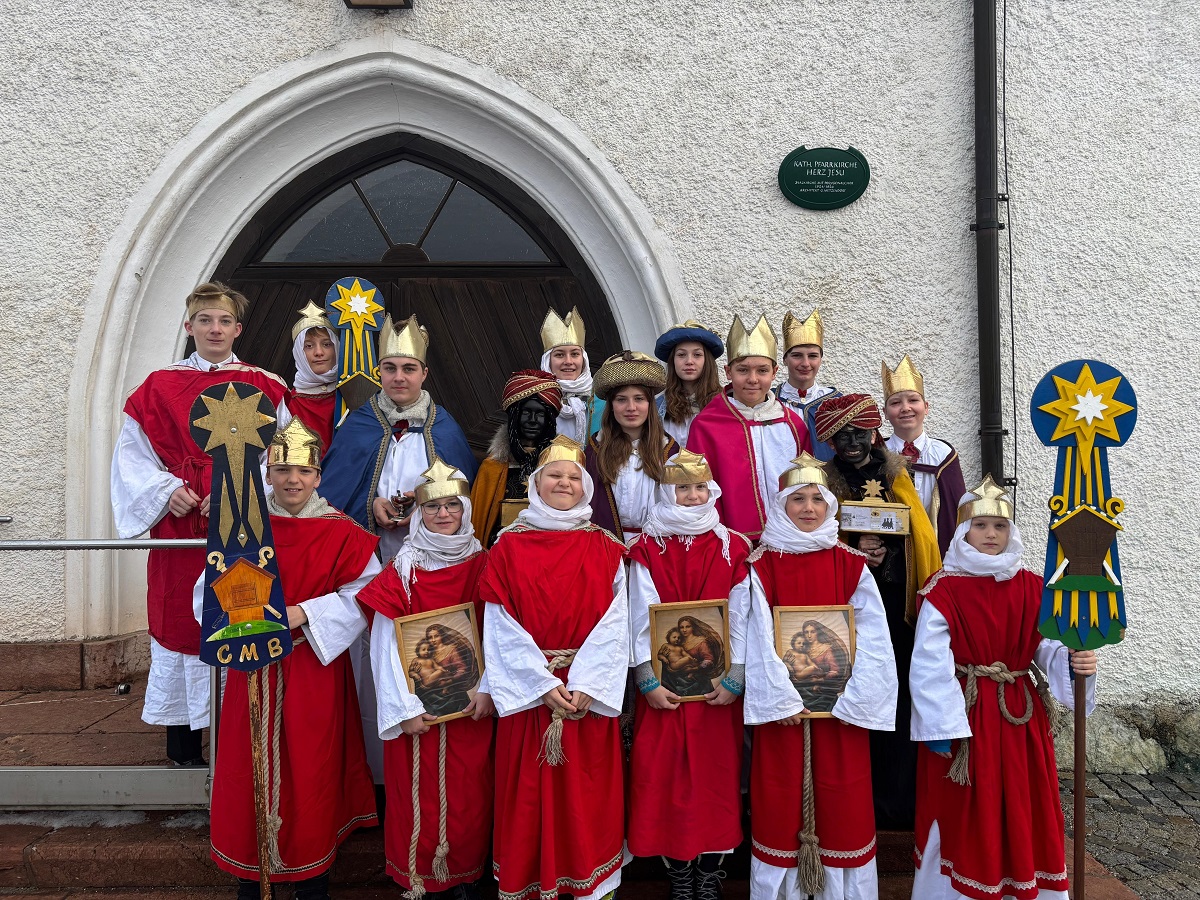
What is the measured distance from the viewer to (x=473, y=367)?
518 cm

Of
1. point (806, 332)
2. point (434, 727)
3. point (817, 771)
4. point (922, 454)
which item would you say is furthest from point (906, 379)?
point (434, 727)

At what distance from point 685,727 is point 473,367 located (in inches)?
116

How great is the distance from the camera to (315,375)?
13.7 ft

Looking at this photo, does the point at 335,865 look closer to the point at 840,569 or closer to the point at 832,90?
the point at 840,569

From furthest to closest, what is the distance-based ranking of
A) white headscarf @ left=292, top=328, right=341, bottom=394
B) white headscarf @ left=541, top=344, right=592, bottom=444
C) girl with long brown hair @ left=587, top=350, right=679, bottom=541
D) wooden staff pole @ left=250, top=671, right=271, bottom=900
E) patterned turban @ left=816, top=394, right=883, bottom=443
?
white headscarf @ left=292, top=328, right=341, bottom=394 → white headscarf @ left=541, top=344, right=592, bottom=444 → girl with long brown hair @ left=587, top=350, right=679, bottom=541 → patterned turban @ left=816, top=394, right=883, bottom=443 → wooden staff pole @ left=250, top=671, right=271, bottom=900

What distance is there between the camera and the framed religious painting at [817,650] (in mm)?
2881

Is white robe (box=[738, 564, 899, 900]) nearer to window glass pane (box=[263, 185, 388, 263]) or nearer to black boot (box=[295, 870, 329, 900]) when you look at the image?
black boot (box=[295, 870, 329, 900])

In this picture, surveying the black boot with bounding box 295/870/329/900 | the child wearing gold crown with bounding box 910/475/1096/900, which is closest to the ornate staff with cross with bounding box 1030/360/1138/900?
the child wearing gold crown with bounding box 910/475/1096/900

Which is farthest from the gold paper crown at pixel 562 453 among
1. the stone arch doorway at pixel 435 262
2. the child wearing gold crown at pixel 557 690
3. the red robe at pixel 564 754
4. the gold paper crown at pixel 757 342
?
the stone arch doorway at pixel 435 262

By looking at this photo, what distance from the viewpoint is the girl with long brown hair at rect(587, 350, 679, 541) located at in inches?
131

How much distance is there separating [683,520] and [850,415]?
2.66 feet

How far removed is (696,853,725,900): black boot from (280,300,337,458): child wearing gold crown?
8.26 feet

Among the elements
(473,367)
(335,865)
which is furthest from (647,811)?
(473,367)

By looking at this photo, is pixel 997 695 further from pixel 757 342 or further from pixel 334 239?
pixel 334 239
